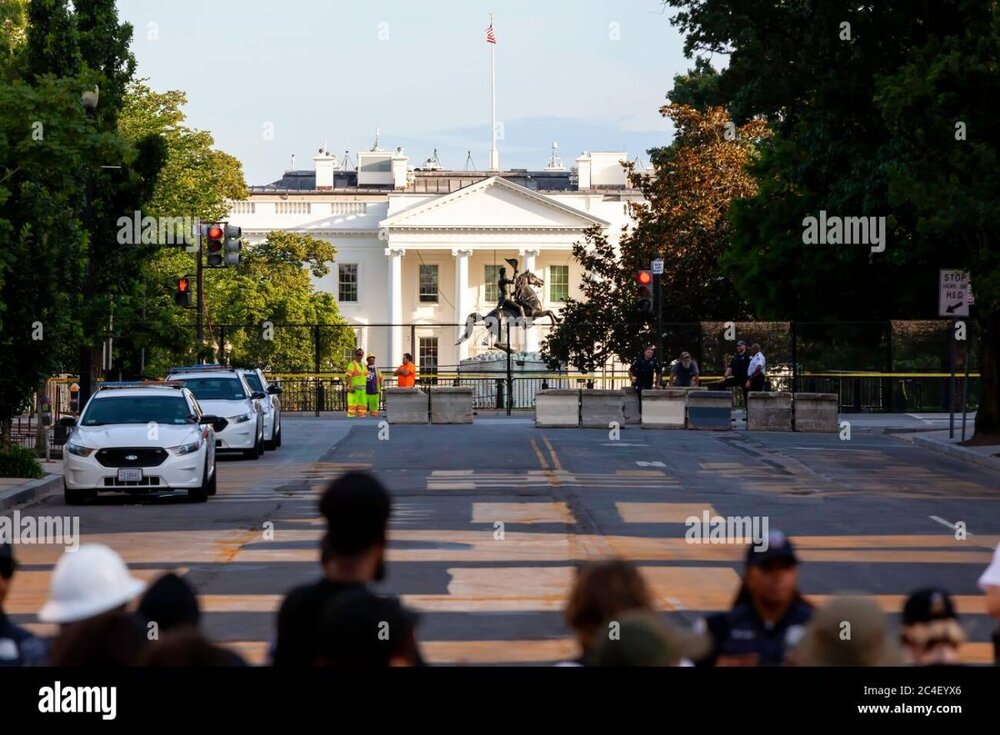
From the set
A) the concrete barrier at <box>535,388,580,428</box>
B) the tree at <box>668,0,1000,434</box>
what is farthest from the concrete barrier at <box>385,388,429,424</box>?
the tree at <box>668,0,1000,434</box>

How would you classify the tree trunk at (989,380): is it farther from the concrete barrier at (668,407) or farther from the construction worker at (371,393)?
the construction worker at (371,393)

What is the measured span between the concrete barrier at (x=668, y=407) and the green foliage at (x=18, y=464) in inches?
738

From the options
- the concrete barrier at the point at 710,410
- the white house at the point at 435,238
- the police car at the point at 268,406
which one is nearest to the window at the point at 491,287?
the white house at the point at 435,238

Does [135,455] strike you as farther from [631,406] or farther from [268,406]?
[631,406]

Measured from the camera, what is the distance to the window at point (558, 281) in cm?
10188

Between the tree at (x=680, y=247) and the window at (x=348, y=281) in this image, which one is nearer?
the tree at (x=680, y=247)

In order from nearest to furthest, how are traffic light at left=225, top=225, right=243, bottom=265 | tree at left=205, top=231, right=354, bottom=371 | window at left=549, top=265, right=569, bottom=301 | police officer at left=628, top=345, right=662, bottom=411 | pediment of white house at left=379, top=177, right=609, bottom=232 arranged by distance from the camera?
traffic light at left=225, top=225, right=243, bottom=265, police officer at left=628, top=345, right=662, bottom=411, tree at left=205, top=231, right=354, bottom=371, window at left=549, top=265, right=569, bottom=301, pediment of white house at left=379, top=177, right=609, bottom=232

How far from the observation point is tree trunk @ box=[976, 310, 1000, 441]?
34719 millimetres

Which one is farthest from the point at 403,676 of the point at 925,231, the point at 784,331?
the point at 784,331

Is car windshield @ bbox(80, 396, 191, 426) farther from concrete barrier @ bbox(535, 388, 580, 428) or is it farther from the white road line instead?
concrete barrier @ bbox(535, 388, 580, 428)

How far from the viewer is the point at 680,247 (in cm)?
6359

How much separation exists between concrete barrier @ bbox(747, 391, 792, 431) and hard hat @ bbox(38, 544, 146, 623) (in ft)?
121

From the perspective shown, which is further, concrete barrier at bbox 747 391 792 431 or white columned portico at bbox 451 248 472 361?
white columned portico at bbox 451 248 472 361

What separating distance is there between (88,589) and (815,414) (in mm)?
37330
